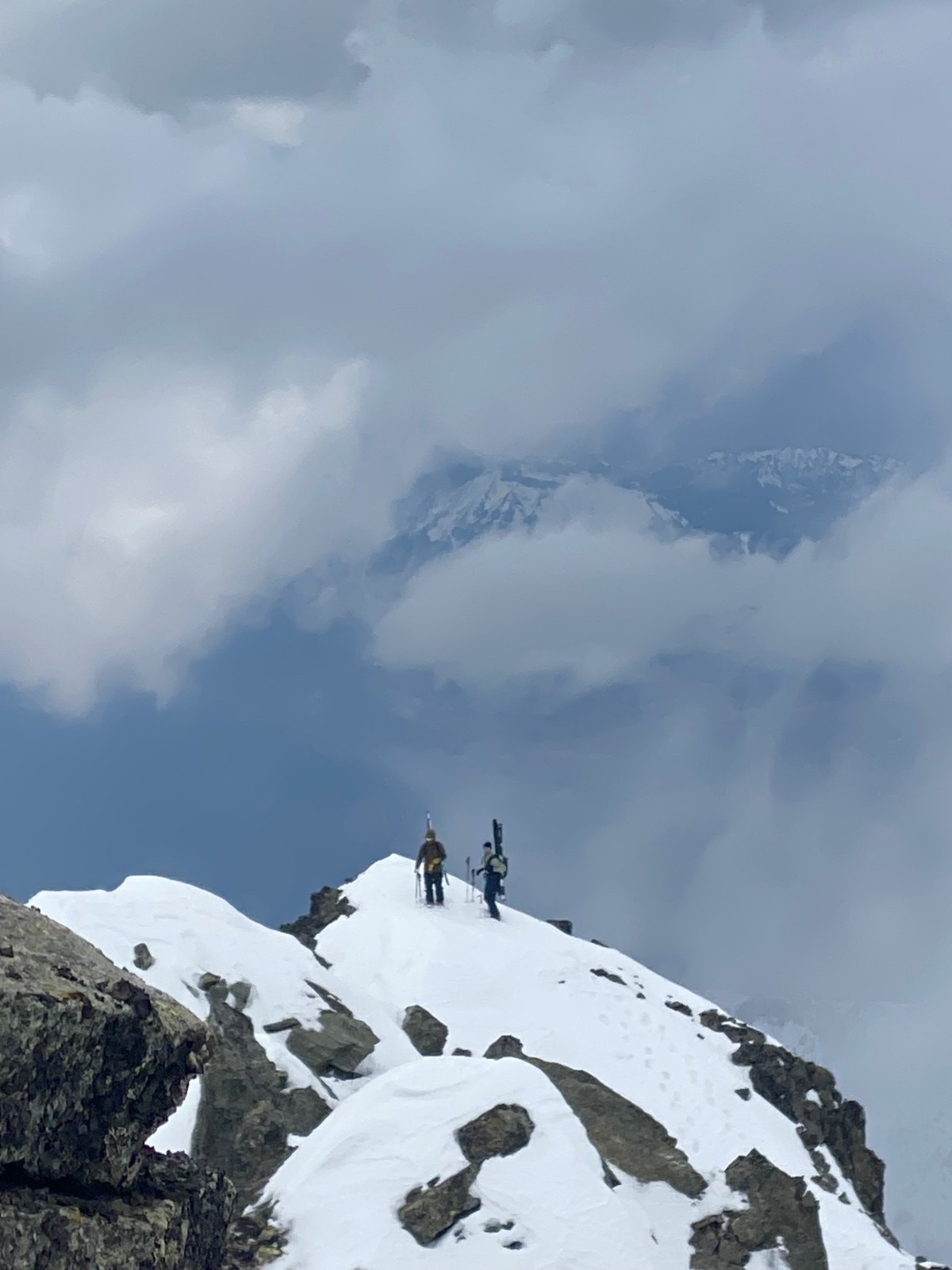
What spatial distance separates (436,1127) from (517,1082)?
1833mm

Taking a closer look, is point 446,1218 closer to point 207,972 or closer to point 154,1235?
point 154,1235

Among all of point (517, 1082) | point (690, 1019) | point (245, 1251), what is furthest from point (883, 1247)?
point (245, 1251)

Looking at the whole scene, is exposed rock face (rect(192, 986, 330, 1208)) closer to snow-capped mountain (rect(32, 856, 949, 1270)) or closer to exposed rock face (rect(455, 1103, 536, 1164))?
snow-capped mountain (rect(32, 856, 949, 1270))

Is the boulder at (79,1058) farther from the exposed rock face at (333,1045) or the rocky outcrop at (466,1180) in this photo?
the exposed rock face at (333,1045)

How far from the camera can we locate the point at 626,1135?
28.3 m

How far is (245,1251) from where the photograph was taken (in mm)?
17000

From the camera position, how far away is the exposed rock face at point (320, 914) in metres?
43.5

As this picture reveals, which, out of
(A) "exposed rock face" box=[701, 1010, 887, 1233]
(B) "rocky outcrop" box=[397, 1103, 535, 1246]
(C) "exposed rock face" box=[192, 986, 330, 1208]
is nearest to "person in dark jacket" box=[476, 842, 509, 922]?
(A) "exposed rock face" box=[701, 1010, 887, 1233]

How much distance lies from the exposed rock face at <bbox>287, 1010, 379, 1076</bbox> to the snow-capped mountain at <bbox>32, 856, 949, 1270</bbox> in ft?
0.19

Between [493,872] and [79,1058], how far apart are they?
3160 centimetres

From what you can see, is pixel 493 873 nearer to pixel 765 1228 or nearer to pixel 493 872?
pixel 493 872

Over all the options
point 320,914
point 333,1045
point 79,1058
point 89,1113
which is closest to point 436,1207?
point 89,1113

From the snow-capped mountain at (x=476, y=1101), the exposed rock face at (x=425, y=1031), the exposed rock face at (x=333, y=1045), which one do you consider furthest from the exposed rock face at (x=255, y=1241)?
the exposed rock face at (x=425, y=1031)

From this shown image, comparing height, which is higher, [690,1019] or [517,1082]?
[690,1019]
